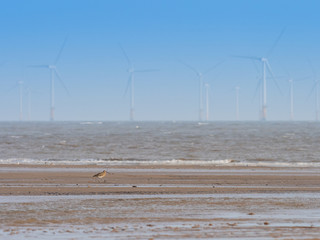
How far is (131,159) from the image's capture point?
44.9 meters

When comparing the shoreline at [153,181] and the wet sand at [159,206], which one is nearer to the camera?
the wet sand at [159,206]

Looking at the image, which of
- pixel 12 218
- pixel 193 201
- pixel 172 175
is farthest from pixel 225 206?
pixel 172 175

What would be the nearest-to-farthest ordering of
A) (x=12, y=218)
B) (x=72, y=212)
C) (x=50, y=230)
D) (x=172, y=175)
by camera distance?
1. (x=50, y=230)
2. (x=12, y=218)
3. (x=72, y=212)
4. (x=172, y=175)

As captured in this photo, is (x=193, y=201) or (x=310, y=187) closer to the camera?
(x=193, y=201)

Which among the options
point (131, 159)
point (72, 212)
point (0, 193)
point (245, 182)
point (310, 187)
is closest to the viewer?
point (72, 212)

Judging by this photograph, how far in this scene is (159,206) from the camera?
17875 mm

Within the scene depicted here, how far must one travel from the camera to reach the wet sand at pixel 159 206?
1366cm

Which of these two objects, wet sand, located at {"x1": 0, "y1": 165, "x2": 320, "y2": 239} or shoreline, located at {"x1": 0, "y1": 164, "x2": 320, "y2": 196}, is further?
shoreline, located at {"x1": 0, "y1": 164, "x2": 320, "y2": 196}

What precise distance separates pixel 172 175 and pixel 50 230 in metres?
16.5

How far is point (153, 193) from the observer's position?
21.6 m

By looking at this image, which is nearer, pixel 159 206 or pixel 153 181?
pixel 159 206

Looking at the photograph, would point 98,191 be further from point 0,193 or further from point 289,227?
point 289,227

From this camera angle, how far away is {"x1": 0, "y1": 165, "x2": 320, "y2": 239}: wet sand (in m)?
13.7

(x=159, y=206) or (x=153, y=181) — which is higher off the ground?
(x=159, y=206)
